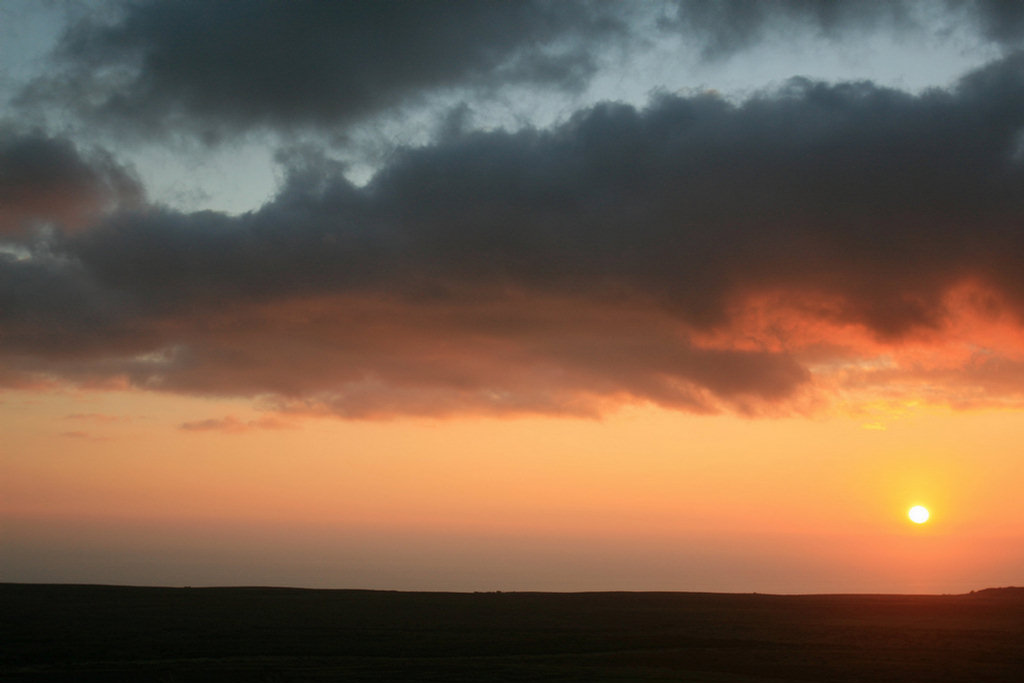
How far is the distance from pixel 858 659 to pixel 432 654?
1567 cm

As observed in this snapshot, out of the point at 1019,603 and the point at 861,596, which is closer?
the point at 1019,603

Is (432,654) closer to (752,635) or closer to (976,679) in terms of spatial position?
(752,635)

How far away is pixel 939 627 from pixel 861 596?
56.8 ft

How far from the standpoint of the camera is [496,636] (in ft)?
134

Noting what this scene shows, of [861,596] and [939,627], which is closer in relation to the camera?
[939,627]

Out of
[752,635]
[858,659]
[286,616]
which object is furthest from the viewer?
[286,616]

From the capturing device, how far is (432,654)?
35.9 m

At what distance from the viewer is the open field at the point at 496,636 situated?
3188cm

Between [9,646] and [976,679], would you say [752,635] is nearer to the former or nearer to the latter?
[976,679]

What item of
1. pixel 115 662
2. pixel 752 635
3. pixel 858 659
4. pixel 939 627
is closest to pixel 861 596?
pixel 939 627

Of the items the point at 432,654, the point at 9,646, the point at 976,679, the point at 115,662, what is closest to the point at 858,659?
the point at 976,679

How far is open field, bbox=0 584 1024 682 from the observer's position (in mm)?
31875

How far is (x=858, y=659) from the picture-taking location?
34.6 metres

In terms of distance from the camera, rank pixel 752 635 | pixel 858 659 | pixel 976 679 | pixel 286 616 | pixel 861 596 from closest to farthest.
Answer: pixel 976 679 < pixel 858 659 < pixel 752 635 < pixel 286 616 < pixel 861 596
